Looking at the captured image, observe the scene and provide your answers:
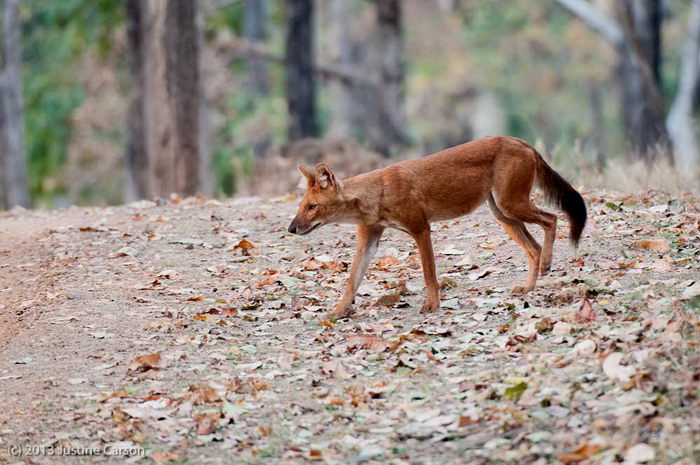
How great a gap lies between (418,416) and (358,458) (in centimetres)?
49

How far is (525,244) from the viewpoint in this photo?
7051mm

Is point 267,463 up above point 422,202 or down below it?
below

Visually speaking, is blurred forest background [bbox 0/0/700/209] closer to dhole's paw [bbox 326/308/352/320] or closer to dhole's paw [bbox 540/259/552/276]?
dhole's paw [bbox 540/259/552/276]

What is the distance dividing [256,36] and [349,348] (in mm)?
24103

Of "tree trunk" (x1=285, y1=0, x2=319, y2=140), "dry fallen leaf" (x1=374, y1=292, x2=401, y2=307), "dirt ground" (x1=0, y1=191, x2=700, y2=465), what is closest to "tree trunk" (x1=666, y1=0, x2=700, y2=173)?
"tree trunk" (x1=285, y1=0, x2=319, y2=140)

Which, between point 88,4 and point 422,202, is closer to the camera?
point 422,202

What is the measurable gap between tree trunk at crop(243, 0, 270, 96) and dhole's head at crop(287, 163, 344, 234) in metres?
20.7

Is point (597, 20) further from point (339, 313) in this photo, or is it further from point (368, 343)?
point (368, 343)

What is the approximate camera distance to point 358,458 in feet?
15.6

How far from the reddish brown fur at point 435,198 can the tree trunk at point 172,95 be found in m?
6.95

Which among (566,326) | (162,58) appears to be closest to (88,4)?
(162,58)

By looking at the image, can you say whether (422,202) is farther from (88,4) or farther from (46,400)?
(88,4)

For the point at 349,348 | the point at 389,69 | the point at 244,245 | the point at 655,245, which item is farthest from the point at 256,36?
the point at 349,348

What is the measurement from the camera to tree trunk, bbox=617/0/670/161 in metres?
17.8
